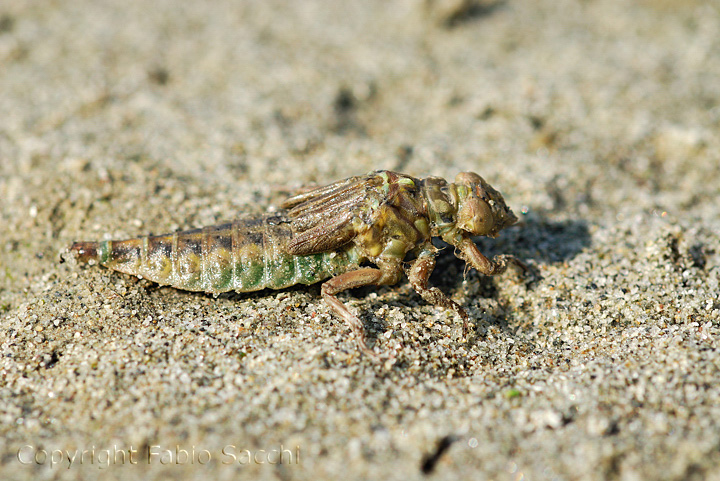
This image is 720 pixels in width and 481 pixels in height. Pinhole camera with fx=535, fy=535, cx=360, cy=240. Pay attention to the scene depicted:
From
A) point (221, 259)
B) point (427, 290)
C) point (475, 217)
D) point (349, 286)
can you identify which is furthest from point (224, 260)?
point (475, 217)

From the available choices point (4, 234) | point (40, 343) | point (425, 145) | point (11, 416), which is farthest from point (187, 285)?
point (425, 145)

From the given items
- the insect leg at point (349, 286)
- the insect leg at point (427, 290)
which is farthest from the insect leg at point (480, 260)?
the insect leg at point (349, 286)

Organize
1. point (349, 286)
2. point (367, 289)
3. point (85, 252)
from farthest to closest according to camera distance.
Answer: point (367, 289)
point (85, 252)
point (349, 286)

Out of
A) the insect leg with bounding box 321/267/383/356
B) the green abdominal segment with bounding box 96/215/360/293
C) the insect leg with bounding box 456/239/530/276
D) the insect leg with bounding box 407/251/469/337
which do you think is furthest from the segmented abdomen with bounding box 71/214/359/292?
the insect leg with bounding box 456/239/530/276

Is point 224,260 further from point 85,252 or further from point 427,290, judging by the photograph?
point 427,290

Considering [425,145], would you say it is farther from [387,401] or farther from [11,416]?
[11,416]

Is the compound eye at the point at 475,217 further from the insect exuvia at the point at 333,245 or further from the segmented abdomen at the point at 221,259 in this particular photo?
the segmented abdomen at the point at 221,259
